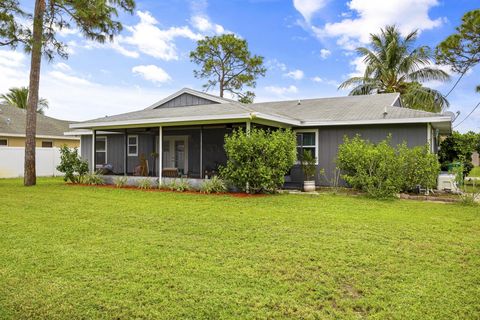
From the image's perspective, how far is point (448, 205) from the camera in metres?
9.36

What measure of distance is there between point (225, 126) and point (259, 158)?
3197 mm

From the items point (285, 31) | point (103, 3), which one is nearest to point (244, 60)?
point (285, 31)

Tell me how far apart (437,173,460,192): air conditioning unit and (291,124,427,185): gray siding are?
4.62ft

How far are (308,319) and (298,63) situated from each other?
2166 centimetres

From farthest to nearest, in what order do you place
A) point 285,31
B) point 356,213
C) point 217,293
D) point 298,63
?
1. point 298,63
2. point 285,31
3. point 356,213
4. point 217,293

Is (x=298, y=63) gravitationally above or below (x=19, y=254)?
above

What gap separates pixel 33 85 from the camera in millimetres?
14477

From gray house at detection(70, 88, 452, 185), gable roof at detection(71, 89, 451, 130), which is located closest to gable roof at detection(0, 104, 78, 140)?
gray house at detection(70, 88, 452, 185)

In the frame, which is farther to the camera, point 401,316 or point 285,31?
point 285,31

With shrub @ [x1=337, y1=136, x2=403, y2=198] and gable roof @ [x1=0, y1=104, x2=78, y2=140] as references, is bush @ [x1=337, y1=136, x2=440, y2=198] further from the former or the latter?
gable roof @ [x1=0, y1=104, x2=78, y2=140]

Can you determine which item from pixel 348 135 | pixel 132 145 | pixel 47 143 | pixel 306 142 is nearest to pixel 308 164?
pixel 306 142

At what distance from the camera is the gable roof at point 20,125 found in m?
22.2

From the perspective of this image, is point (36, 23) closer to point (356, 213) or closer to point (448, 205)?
point (356, 213)

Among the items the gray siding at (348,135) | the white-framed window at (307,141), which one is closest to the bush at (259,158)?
the gray siding at (348,135)
